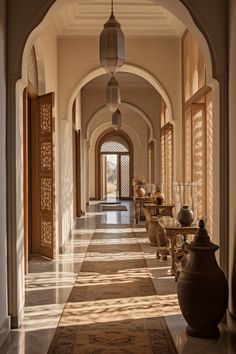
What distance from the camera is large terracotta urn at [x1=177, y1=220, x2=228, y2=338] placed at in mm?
4887

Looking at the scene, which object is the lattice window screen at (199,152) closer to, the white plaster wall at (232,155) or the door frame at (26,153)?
the door frame at (26,153)

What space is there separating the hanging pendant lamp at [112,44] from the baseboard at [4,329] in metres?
3.13

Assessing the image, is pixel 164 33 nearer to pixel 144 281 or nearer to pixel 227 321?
pixel 144 281

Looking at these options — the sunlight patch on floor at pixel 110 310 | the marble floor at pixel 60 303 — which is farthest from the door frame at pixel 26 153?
the sunlight patch on floor at pixel 110 310

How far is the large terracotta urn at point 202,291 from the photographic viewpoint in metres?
4.89

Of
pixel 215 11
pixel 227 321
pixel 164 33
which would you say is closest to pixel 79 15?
pixel 164 33

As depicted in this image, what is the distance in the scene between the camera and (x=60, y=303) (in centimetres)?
636

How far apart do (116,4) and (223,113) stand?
4.70 metres

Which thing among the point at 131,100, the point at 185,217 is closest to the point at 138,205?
the point at 131,100

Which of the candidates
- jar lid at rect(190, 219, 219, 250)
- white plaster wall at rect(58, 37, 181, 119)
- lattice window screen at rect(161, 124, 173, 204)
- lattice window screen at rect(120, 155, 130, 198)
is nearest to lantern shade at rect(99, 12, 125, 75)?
jar lid at rect(190, 219, 219, 250)

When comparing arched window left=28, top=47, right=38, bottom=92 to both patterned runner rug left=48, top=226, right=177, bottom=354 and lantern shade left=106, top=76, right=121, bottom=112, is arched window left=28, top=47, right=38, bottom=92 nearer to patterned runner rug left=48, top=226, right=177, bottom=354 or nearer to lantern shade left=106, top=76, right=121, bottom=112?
lantern shade left=106, top=76, right=121, bottom=112

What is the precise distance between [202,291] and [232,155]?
4.45ft

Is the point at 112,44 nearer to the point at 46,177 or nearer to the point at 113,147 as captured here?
the point at 46,177

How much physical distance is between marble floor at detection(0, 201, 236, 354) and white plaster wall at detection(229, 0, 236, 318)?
51 centimetres
